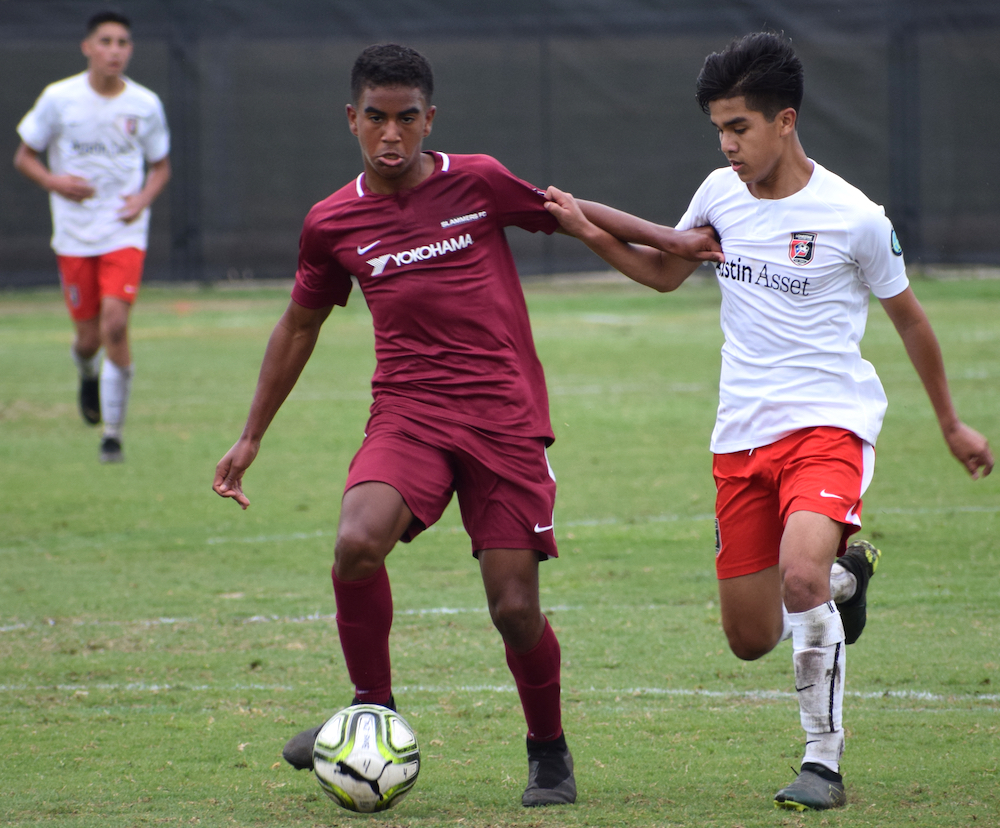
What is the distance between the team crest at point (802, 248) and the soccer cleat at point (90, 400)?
6758 millimetres

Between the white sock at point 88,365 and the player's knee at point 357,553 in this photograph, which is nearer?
the player's knee at point 357,553

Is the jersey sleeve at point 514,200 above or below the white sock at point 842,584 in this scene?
above

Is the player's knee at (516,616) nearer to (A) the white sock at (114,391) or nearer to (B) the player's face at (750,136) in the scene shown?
(B) the player's face at (750,136)

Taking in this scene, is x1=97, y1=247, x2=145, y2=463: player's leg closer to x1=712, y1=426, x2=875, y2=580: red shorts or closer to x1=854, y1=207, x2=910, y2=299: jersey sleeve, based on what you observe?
x1=712, y1=426, x2=875, y2=580: red shorts

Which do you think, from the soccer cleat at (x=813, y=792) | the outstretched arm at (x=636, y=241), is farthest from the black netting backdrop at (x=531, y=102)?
the soccer cleat at (x=813, y=792)

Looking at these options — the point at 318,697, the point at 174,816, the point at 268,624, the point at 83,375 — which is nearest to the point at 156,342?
the point at 83,375

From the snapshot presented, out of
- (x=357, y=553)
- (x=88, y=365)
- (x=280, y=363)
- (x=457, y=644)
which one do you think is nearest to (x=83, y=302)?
(x=88, y=365)

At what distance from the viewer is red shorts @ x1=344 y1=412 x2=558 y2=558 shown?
368 cm

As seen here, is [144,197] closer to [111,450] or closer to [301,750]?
[111,450]

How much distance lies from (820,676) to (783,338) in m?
0.94

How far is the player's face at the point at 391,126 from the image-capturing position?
3.80 meters

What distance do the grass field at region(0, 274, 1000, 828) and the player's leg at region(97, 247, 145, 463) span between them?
26 cm

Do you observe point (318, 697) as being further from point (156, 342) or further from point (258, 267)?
point (258, 267)

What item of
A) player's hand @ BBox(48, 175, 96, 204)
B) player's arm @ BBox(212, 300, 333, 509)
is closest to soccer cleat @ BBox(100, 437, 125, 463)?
player's hand @ BBox(48, 175, 96, 204)
